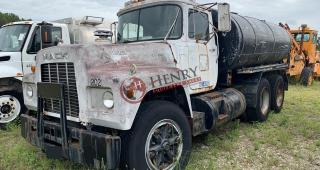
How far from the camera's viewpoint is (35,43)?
8734 mm

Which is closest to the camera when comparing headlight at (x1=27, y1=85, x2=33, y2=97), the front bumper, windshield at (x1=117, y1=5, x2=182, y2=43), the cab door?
the front bumper

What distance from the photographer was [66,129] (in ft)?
14.9

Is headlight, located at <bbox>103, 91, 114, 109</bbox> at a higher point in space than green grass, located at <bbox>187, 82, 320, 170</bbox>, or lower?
higher

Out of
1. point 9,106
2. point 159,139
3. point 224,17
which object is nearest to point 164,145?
point 159,139

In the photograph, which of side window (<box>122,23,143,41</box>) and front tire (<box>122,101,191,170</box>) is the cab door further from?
front tire (<box>122,101,191,170</box>)

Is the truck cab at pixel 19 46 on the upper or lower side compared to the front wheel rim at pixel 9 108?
upper

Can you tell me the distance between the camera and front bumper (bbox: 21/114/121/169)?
4.09 metres

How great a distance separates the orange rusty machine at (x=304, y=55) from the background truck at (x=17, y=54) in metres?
12.1

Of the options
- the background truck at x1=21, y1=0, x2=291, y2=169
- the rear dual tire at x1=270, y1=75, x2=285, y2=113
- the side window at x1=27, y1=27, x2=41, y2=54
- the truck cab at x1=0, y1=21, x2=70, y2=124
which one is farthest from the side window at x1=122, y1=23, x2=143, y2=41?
the rear dual tire at x1=270, y1=75, x2=285, y2=113

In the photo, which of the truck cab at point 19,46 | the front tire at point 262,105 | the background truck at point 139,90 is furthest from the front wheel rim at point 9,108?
the front tire at point 262,105

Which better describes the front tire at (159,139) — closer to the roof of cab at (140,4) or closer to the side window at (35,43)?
the roof of cab at (140,4)

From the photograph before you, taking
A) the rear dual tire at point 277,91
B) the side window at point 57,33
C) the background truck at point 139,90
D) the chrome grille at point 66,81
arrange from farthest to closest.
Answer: the rear dual tire at point 277,91 < the side window at point 57,33 < the chrome grille at point 66,81 < the background truck at point 139,90

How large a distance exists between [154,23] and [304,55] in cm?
1507

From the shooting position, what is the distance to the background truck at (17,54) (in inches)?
315
